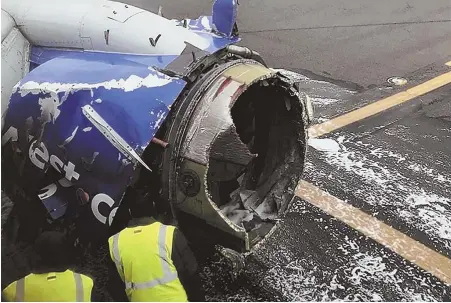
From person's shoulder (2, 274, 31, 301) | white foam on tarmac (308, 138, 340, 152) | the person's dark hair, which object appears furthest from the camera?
white foam on tarmac (308, 138, 340, 152)

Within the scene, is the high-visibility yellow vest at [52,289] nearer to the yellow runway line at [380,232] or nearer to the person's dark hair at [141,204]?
the person's dark hair at [141,204]

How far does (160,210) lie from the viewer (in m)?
4.27

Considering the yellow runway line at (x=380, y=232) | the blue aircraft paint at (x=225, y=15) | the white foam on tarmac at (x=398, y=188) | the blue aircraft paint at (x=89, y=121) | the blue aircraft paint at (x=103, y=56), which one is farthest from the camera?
the white foam on tarmac at (x=398, y=188)

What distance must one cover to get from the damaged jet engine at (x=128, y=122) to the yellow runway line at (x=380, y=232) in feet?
3.61

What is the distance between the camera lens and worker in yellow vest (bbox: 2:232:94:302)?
355 cm

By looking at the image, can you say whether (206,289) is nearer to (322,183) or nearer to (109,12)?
(322,183)

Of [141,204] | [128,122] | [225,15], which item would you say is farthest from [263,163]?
[128,122]

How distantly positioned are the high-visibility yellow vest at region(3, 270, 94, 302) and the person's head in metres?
0.06

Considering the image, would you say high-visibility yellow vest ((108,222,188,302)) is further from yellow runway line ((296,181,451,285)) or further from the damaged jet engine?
yellow runway line ((296,181,451,285))

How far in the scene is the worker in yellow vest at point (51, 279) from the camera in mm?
3553

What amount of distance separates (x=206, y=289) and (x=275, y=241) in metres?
0.92

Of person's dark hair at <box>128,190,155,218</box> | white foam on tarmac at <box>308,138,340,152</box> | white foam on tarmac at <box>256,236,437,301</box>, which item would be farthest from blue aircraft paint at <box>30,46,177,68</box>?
white foam on tarmac at <box>308,138,340,152</box>

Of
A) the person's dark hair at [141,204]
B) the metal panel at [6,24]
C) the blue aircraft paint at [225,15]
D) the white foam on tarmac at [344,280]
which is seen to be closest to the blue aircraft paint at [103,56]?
the metal panel at [6,24]

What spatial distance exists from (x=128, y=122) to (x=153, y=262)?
3.25 feet
